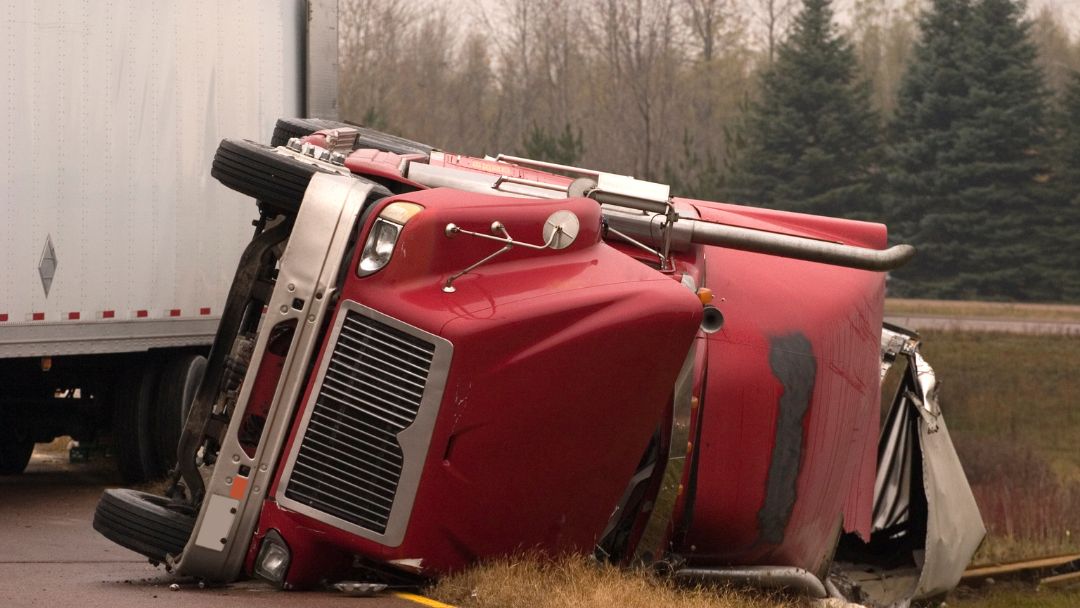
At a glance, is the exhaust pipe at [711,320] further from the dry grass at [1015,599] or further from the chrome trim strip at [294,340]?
the dry grass at [1015,599]

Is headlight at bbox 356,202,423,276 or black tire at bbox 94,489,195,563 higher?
headlight at bbox 356,202,423,276

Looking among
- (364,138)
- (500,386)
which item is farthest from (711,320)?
(364,138)

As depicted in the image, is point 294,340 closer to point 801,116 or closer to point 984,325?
point 984,325

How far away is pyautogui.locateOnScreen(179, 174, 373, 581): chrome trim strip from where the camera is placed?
641 cm

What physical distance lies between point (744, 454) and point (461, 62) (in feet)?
187

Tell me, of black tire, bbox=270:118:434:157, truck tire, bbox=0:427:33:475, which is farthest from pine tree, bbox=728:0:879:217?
black tire, bbox=270:118:434:157

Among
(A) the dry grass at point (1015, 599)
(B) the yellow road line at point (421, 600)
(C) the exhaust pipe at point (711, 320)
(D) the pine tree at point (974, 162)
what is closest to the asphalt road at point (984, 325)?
(D) the pine tree at point (974, 162)

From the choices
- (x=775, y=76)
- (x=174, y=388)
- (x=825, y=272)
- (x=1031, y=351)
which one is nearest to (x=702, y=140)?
(x=775, y=76)

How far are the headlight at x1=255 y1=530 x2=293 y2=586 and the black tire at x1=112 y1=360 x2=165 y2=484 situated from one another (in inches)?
248

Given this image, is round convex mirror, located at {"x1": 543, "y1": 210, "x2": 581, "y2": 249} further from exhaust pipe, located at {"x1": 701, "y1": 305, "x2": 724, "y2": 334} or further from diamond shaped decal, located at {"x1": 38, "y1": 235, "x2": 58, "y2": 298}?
diamond shaped decal, located at {"x1": 38, "y1": 235, "x2": 58, "y2": 298}

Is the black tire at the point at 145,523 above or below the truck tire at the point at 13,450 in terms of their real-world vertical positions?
above

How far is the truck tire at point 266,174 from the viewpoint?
278 inches

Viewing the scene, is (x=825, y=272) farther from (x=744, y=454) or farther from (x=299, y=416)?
(x=299, y=416)

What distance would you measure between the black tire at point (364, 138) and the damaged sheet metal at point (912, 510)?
2.90 m
